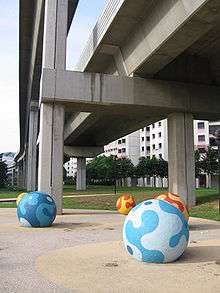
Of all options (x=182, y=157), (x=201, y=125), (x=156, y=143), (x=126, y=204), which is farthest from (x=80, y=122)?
(x=156, y=143)

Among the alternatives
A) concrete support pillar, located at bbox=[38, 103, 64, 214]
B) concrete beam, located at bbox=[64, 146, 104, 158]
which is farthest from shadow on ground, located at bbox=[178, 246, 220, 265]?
concrete beam, located at bbox=[64, 146, 104, 158]

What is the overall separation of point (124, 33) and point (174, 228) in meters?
18.1

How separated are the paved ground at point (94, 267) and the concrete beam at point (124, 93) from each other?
1225 cm

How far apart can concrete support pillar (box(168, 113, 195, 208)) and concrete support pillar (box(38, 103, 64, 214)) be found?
802cm

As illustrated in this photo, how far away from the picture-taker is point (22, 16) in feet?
129

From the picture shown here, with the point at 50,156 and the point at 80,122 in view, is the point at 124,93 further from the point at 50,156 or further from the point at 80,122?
the point at 80,122

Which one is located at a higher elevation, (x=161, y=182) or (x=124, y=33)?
(x=124, y=33)

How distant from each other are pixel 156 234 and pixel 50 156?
52.2 feet

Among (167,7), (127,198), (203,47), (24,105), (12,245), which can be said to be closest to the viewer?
(12,245)

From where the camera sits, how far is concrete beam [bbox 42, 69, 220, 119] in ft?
75.5

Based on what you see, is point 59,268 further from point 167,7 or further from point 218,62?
point 218,62

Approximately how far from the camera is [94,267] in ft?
26.1

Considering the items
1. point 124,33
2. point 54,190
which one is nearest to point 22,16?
point 124,33

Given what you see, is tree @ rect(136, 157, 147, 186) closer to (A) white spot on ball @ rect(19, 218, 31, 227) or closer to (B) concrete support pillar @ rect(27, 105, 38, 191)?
(B) concrete support pillar @ rect(27, 105, 38, 191)
